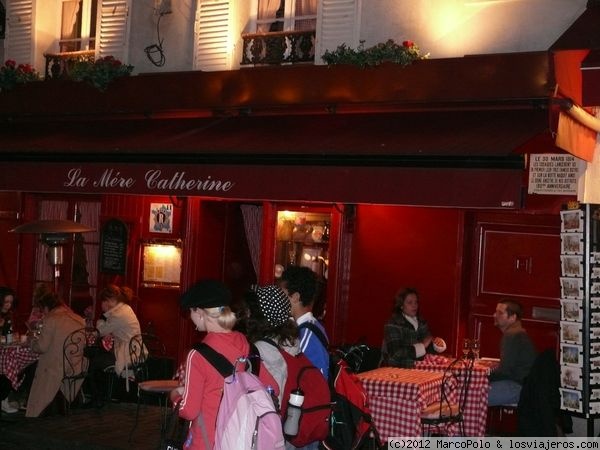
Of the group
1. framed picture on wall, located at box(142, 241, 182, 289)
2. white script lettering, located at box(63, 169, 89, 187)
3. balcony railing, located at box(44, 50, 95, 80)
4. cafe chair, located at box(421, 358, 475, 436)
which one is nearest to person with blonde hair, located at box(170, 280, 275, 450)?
cafe chair, located at box(421, 358, 475, 436)

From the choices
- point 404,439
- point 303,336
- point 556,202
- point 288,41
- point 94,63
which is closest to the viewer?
point 303,336

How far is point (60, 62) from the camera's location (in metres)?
14.1

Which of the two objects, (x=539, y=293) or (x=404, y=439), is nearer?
(x=404, y=439)

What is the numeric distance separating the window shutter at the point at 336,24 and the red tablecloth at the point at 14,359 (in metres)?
4.79

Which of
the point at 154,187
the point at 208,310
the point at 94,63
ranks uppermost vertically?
the point at 94,63

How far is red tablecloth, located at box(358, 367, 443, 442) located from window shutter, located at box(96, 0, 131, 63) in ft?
22.1

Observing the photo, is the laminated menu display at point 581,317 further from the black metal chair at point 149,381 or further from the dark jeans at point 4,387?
the dark jeans at point 4,387

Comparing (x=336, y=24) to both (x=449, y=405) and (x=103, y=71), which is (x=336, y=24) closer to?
(x=103, y=71)

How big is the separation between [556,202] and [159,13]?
6017 mm

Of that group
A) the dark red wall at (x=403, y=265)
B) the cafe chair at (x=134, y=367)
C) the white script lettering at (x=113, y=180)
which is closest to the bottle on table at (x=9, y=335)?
the cafe chair at (x=134, y=367)

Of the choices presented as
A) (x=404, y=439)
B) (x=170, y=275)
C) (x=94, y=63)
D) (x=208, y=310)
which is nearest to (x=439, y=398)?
(x=404, y=439)

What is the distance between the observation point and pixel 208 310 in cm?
554

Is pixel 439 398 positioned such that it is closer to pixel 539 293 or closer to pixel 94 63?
pixel 539 293

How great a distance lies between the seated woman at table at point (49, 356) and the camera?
35.2 ft
